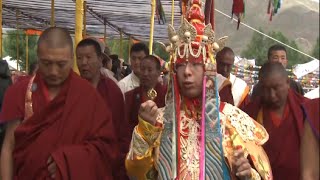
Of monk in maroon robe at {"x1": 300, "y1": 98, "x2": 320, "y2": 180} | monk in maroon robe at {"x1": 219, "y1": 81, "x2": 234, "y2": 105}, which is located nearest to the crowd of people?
monk in maroon robe at {"x1": 300, "y1": 98, "x2": 320, "y2": 180}

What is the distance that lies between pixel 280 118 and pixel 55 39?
1.79m

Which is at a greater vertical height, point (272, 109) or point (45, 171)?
point (272, 109)

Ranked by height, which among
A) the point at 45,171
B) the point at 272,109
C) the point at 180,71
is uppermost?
the point at 180,71

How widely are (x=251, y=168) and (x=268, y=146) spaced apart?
1107 millimetres

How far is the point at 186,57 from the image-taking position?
12.0ft

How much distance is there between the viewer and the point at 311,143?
9.96 feet

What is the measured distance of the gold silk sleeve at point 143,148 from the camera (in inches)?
141

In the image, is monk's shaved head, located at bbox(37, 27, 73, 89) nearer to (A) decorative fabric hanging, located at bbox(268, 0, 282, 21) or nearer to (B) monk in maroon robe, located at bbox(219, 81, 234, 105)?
(B) monk in maroon robe, located at bbox(219, 81, 234, 105)

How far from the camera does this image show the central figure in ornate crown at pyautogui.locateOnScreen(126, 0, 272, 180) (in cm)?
358

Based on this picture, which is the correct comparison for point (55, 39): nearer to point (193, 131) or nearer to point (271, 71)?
point (193, 131)

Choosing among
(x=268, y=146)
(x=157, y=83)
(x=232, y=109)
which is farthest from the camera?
(x=157, y=83)

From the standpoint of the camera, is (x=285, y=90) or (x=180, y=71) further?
(x=285, y=90)

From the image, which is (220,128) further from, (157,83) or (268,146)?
(157,83)

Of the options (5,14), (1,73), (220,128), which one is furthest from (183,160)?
(5,14)
